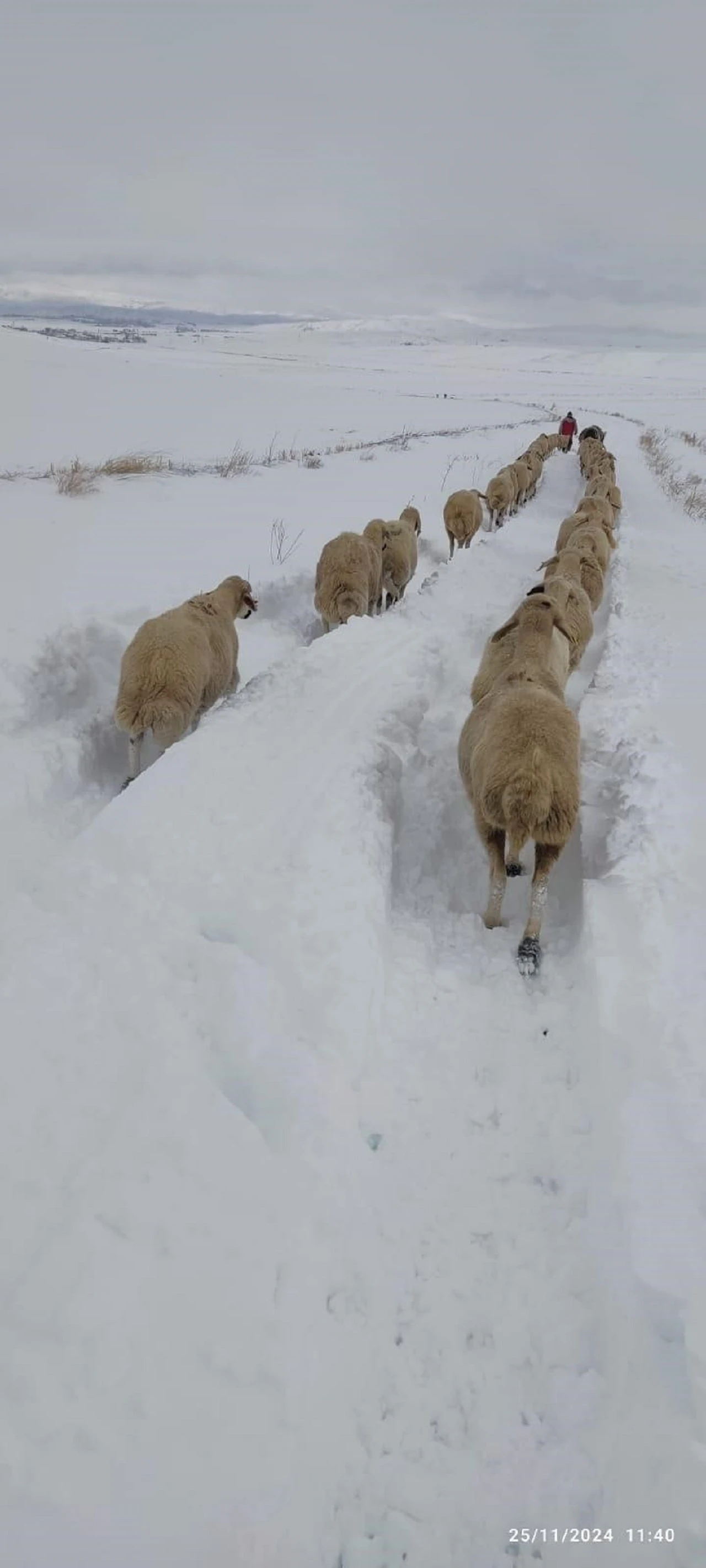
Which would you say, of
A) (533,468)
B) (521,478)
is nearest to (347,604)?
(521,478)

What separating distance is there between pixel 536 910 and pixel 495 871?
0.96 ft

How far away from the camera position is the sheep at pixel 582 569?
804cm

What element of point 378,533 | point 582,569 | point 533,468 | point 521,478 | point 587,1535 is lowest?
point 587,1535

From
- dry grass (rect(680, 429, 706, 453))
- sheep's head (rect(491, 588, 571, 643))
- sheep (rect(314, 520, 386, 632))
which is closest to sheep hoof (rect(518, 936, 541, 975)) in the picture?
sheep's head (rect(491, 588, 571, 643))

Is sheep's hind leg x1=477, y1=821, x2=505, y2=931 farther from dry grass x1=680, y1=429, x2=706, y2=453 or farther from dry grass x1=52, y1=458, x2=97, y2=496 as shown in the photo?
dry grass x1=680, y1=429, x2=706, y2=453

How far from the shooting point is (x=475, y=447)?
74.8 ft

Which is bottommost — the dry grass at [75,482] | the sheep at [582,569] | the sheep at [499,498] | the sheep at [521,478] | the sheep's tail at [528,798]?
the sheep's tail at [528,798]

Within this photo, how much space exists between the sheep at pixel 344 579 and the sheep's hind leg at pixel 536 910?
14.3 ft

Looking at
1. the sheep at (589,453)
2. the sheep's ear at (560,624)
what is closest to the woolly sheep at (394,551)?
the sheep's ear at (560,624)

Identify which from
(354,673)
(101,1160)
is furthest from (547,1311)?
(354,673)

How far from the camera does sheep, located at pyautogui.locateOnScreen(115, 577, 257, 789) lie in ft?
16.2

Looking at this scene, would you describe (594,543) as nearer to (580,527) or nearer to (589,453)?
(580,527)

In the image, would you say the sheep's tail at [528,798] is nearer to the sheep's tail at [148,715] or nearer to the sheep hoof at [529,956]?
the sheep hoof at [529,956]

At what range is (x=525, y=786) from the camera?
3430 mm
